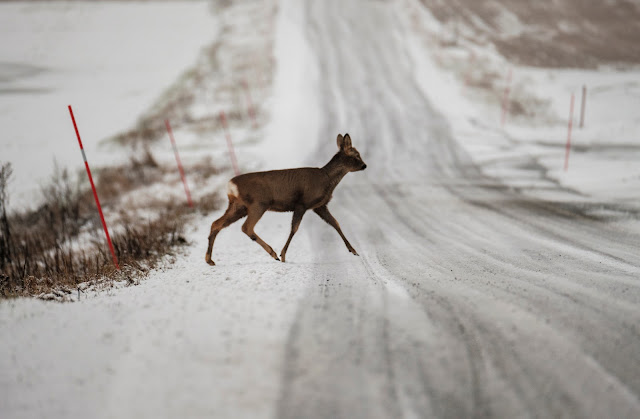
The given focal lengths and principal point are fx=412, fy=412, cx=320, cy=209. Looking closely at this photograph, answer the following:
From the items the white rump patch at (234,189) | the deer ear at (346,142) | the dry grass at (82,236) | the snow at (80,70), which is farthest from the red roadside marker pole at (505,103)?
the snow at (80,70)

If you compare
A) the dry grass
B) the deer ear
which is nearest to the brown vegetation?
the dry grass

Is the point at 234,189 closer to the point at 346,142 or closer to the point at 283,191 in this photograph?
the point at 283,191

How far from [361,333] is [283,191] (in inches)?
90.7

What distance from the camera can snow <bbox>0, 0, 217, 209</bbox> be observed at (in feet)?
38.9

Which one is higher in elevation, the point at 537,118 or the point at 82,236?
the point at 537,118

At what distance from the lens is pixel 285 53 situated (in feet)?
79.5

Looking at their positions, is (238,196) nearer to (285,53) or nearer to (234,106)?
(234,106)

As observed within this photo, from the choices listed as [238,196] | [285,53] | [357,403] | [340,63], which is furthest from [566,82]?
[357,403]

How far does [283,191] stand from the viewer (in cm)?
509

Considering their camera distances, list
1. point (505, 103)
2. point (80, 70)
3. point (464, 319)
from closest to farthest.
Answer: point (464, 319)
point (505, 103)
point (80, 70)

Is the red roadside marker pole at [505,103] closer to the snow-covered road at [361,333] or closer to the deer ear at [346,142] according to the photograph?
the snow-covered road at [361,333]

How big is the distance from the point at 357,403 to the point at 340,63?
2105 centimetres

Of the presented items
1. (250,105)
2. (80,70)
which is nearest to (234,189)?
(250,105)

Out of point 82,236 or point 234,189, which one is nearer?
point 234,189
